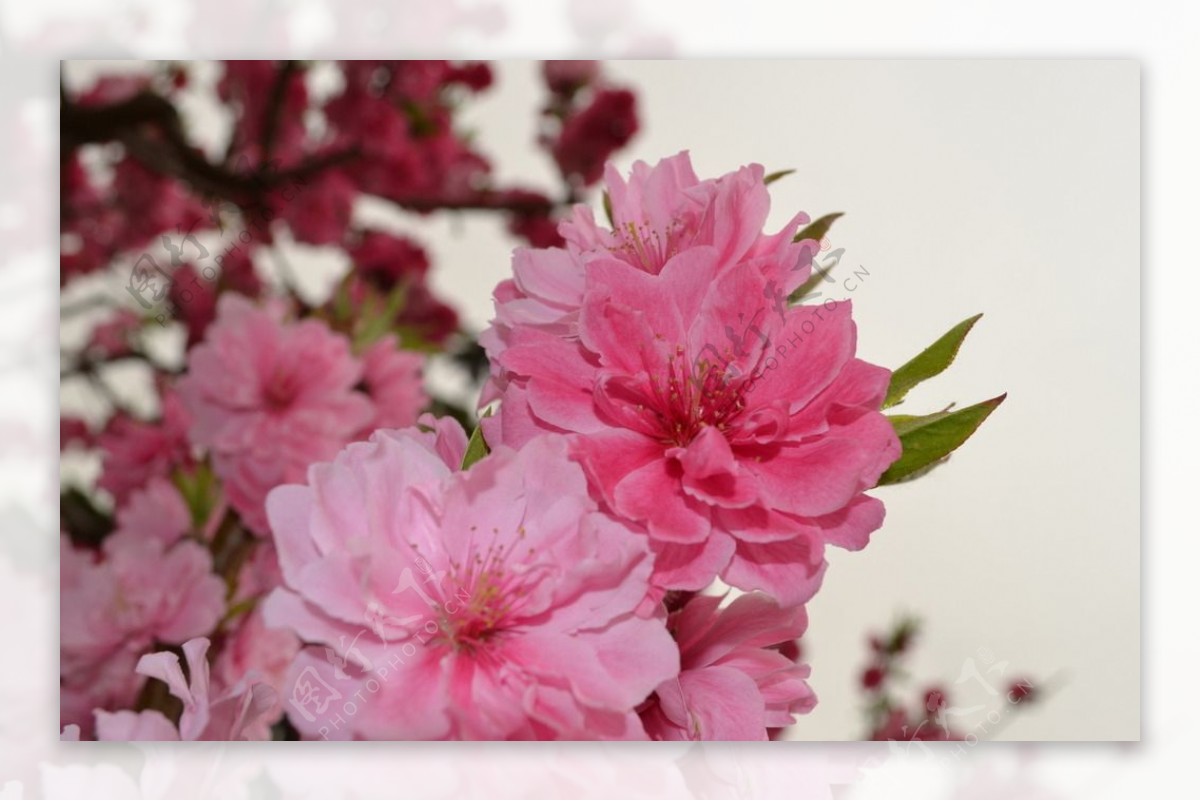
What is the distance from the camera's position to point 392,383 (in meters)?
1.20

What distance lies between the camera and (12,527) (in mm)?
1151

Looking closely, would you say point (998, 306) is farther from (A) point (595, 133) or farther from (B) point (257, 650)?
(B) point (257, 650)

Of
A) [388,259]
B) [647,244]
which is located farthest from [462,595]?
[388,259]

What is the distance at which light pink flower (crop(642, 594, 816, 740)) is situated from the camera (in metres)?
0.62

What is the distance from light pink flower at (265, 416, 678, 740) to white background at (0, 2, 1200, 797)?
525 mm

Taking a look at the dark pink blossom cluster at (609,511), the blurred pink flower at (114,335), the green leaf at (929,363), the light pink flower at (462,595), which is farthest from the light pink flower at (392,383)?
the green leaf at (929,363)

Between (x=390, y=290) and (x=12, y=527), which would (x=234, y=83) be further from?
(x=12, y=527)

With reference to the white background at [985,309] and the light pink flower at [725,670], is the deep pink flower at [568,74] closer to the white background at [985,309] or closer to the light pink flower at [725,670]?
the white background at [985,309]

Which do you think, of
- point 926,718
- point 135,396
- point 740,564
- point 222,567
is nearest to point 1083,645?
point 926,718

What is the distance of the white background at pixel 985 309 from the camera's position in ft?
3.73

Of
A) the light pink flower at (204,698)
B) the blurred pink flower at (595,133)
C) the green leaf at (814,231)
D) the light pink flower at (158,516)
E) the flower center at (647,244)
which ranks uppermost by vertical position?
the blurred pink flower at (595,133)

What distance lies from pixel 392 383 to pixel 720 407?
2.06 ft

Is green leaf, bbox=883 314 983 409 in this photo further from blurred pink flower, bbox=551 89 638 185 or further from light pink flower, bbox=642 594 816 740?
blurred pink flower, bbox=551 89 638 185

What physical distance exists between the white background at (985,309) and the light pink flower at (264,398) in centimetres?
15
